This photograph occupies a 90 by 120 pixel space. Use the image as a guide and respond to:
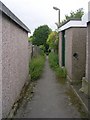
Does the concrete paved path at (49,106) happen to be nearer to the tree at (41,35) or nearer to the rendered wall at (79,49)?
the rendered wall at (79,49)

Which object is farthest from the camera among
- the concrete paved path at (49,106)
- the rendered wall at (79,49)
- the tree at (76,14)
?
the tree at (76,14)

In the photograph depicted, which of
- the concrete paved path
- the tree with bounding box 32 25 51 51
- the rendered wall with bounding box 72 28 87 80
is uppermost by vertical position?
the tree with bounding box 32 25 51 51

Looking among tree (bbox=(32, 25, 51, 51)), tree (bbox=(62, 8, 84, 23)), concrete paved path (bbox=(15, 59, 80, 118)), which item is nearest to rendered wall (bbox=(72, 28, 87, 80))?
concrete paved path (bbox=(15, 59, 80, 118))

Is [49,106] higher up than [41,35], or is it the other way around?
[41,35]

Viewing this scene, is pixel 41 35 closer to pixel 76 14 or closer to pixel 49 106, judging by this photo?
pixel 76 14

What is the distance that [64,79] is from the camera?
15977 millimetres

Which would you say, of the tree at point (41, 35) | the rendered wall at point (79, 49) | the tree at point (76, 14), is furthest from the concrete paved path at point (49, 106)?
the tree at point (41, 35)

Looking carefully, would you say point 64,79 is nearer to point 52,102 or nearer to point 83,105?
point 52,102

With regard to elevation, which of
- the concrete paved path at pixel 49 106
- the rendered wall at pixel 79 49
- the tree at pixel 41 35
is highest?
the tree at pixel 41 35

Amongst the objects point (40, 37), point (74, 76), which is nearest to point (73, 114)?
point (74, 76)

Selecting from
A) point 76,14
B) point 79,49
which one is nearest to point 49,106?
point 79,49

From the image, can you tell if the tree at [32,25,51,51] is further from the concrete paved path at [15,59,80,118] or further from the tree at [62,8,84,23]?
the concrete paved path at [15,59,80,118]

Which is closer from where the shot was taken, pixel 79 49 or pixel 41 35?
pixel 79 49

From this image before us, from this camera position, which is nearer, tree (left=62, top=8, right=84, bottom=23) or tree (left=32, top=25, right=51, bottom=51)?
tree (left=62, top=8, right=84, bottom=23)
